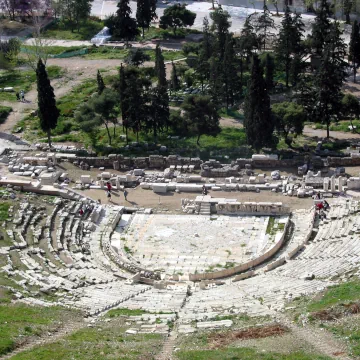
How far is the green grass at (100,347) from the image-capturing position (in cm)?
3619

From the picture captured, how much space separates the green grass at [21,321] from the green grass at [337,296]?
1200 centimetres

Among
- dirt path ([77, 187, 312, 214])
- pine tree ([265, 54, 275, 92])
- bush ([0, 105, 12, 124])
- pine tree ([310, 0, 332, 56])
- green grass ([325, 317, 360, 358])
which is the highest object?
pine tree ([310, 0, 332, 56])

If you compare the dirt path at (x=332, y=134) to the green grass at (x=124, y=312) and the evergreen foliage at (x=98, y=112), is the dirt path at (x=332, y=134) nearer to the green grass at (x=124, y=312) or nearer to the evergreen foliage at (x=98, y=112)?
the evergreen foliage at (x=98, y=112)

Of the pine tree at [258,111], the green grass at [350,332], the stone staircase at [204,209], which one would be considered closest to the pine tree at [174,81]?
the pine tree at [258,111]

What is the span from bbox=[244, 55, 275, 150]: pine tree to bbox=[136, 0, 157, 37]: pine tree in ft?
115

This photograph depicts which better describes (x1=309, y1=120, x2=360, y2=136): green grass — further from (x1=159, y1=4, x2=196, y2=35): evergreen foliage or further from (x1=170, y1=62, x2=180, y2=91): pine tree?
(x1=159, y1=4, x2=196, y2=35): evergreen foliage

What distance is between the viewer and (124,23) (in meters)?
94.2

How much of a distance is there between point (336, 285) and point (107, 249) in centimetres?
1639

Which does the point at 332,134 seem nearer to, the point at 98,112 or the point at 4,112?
the point at 98,112

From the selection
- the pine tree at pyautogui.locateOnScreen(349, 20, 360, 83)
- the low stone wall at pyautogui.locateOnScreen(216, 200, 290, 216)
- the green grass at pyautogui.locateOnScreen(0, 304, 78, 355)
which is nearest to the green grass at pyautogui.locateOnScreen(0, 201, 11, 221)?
the green grass at pyautogui.locateOnScreen(0, 304, 78, 355)

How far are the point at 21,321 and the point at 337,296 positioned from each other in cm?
1455

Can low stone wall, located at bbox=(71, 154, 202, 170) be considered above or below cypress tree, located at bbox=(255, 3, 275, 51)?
below

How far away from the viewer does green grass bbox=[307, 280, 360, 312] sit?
130 ft

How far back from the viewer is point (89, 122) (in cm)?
6912
